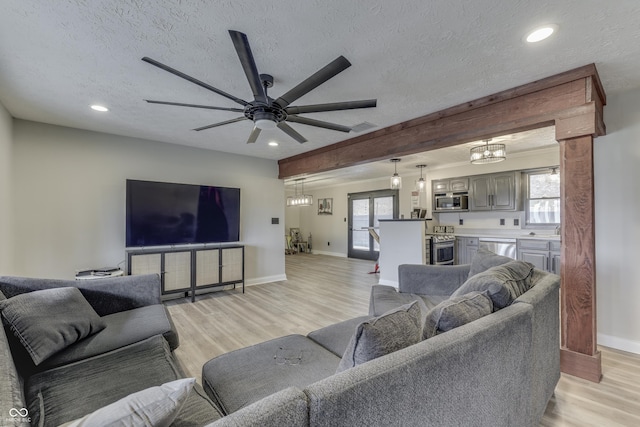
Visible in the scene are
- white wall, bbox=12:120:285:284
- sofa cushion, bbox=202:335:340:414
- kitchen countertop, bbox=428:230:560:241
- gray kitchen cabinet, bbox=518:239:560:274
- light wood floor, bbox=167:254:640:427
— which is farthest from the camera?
kitchen countertop, bbox=428:230:560:241

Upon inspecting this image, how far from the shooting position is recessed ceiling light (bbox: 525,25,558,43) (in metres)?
1.78

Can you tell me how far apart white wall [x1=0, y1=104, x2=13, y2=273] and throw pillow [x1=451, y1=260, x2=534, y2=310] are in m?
4.26

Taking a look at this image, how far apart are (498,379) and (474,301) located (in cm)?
34

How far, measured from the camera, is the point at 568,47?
198 cm

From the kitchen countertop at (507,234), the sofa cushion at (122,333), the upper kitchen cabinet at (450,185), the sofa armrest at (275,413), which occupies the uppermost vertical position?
the upper kitchen cabinet at (450,185)

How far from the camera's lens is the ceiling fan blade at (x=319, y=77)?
164 centimetres

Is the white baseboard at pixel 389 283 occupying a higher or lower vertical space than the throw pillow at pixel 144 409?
lower

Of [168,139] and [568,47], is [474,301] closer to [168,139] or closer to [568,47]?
[568,47]

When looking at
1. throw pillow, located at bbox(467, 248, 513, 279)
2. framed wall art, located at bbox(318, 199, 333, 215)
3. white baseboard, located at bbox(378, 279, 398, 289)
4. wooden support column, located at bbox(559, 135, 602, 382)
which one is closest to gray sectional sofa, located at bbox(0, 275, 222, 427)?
throw pillow, located at bbox(467, 248, 513, 279)

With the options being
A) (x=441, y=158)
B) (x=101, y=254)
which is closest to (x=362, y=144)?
(x=441, y=158)

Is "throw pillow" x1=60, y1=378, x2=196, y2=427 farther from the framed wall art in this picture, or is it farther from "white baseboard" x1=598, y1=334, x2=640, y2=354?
the framed wall art

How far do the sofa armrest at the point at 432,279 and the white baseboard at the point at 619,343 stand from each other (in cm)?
149

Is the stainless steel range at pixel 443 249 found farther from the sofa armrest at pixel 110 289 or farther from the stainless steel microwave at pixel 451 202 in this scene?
the sofa armrest at pixel 110 289

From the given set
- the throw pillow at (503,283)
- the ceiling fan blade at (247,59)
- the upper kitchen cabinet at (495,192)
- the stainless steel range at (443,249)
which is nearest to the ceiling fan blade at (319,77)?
the ceiling fan blade at (247,59)
